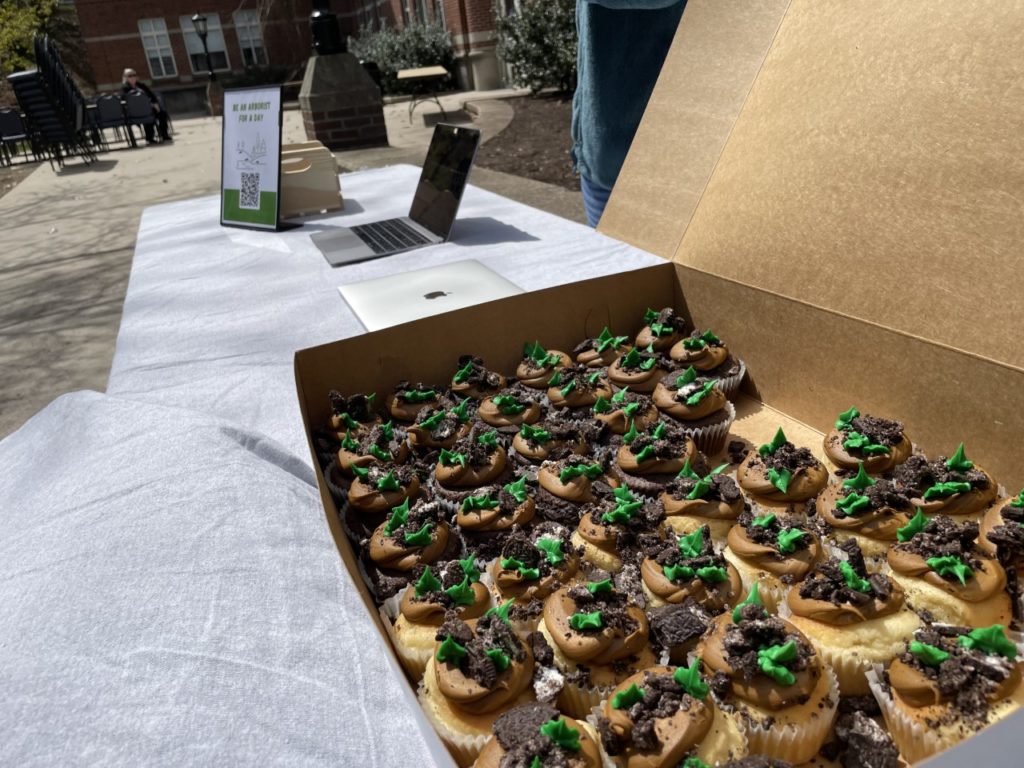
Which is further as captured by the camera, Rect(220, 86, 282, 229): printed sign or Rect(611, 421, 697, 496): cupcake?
Rect(220, 86, 282, 229): printed sign

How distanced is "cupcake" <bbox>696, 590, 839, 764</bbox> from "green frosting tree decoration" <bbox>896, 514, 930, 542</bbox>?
379 mm

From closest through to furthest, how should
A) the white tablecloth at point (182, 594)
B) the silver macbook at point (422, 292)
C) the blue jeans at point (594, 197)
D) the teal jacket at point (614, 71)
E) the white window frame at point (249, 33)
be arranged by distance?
the white tablecloth at point (182, 594), the silver macbook at point (422, 292), the teal jacket at point (614, 71), the blue jeans at point (594, 197), the white window frame at point (249, 33)

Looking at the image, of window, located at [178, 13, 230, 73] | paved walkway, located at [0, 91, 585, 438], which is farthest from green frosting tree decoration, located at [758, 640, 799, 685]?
window, located at [178, 13, 230, 73]

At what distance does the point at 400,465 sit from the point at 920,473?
130 centimetres

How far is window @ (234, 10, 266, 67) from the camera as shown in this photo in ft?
101

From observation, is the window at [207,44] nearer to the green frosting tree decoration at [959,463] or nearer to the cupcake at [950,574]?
the green frosting tree decoration at [959,463]

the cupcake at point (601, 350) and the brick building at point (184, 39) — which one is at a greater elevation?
the brick building at point (184, 39)

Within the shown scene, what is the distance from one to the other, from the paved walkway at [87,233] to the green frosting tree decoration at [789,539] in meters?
5.36

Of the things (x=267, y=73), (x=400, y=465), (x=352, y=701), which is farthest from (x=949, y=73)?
(x=267, y=73)

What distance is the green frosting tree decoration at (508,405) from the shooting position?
2117mm

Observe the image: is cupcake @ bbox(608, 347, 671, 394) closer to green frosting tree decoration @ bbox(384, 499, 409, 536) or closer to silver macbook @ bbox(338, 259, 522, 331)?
silver macbook @ bbox(338, 259, 522, 331)

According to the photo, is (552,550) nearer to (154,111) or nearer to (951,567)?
(951,567)

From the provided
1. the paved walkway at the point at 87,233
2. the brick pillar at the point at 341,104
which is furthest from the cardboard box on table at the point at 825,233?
the brick pillar at the point at 341,104

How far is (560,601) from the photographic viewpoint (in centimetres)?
144
